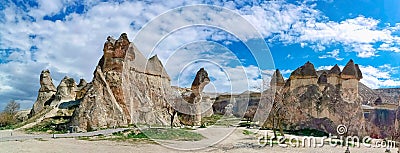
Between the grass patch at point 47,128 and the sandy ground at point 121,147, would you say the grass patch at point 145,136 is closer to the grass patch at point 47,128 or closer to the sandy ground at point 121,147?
the sandy ground at point 121,147

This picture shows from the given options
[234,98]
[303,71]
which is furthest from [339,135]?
[234,98]

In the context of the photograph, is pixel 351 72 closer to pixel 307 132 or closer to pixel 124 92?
pixel 307 132

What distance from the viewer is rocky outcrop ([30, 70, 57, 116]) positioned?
1658 inches

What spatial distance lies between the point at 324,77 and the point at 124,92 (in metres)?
20.4

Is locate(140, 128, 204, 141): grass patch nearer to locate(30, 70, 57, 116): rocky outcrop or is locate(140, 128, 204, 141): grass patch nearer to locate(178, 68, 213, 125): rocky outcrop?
locate(178, 68, 213, 125): rocky outcrop

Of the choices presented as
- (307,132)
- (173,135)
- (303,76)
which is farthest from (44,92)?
(307,132)

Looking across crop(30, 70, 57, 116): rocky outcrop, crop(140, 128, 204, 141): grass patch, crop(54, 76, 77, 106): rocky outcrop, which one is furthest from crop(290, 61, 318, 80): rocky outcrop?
crop(30, 70, 57, 116): rocky outcrop

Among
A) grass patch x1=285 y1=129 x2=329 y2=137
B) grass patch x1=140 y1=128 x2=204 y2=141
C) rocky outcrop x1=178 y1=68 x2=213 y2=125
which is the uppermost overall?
rocky outcrop x1=178 y1=68 x2=213 y2=125

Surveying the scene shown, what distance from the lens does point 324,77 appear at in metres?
37.1

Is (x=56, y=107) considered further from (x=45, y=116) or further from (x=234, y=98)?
(x=234, y=98)

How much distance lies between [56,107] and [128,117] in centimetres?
840

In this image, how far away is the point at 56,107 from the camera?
34594 millimetres

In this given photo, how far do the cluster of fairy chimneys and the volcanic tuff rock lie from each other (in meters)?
13.2

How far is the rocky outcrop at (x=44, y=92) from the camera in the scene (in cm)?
4212
